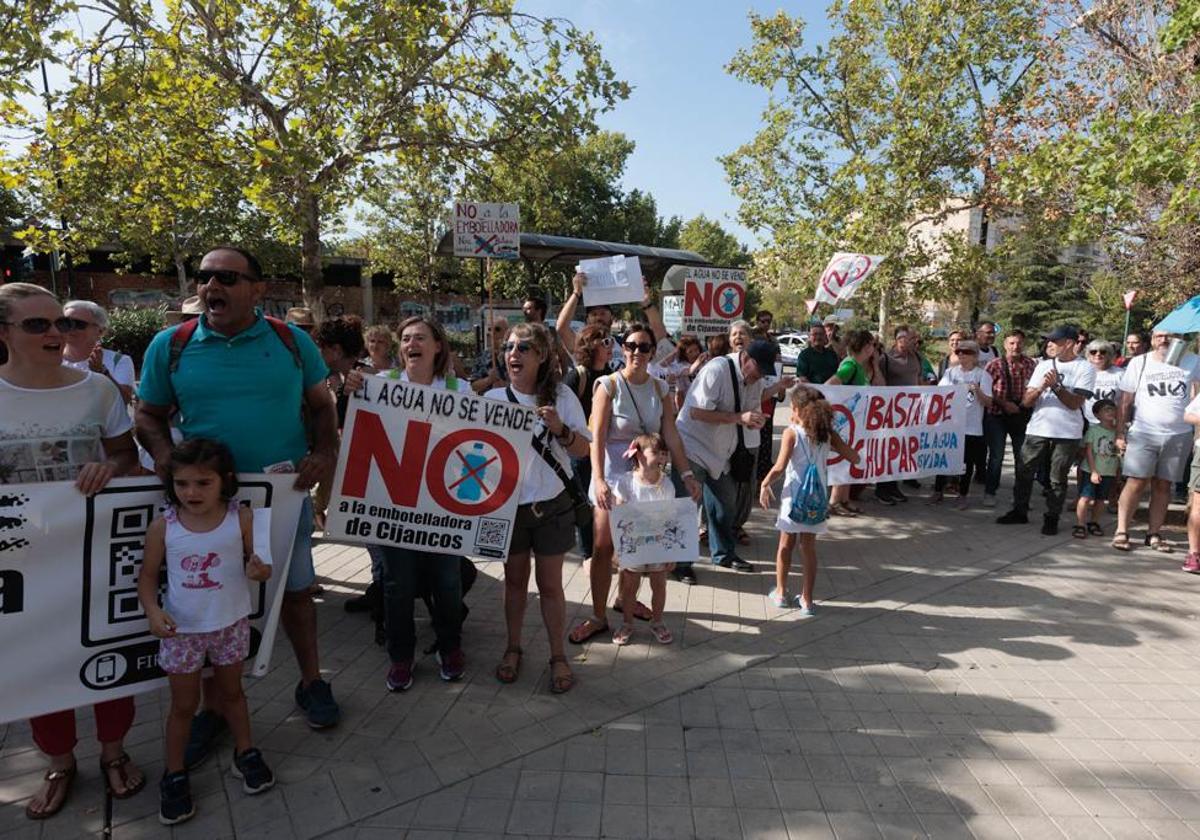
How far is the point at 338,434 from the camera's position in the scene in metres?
3.33

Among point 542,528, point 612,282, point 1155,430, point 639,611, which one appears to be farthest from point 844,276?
point 542,528

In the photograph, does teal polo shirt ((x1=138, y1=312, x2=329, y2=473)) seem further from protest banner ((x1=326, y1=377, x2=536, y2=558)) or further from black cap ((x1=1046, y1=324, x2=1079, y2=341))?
black cap ((x1=1046, y1=324, x2=1079, y2=341))

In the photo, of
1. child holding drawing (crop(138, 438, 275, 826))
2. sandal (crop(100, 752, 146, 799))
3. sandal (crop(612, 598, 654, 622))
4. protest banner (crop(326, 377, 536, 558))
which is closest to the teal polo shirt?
child holding drawing (crop(138, 438, 275, 826))

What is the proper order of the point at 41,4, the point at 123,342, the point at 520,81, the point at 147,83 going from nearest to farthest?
the point at 41,4, the point at 147,83, the point at 520,81, the point at 123,342

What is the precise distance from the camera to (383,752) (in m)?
3.04

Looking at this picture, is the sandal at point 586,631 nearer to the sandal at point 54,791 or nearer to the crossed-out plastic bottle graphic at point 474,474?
the crossed-out plastic bottle graphic at point 474,474

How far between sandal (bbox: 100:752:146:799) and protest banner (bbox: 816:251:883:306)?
7167 mm

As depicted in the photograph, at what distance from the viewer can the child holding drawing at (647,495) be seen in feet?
13.4

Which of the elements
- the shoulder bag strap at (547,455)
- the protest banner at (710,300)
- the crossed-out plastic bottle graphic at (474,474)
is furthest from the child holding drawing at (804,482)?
the protest banner at (710,300)

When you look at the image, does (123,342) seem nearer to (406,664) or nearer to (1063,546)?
(406,664)

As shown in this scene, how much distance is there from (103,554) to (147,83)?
6.54 meters

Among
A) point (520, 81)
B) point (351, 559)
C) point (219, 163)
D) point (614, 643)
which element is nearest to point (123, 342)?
point (219, 163)

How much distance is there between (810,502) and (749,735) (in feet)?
5.58

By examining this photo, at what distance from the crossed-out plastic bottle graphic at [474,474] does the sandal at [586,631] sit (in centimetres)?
A: 125
